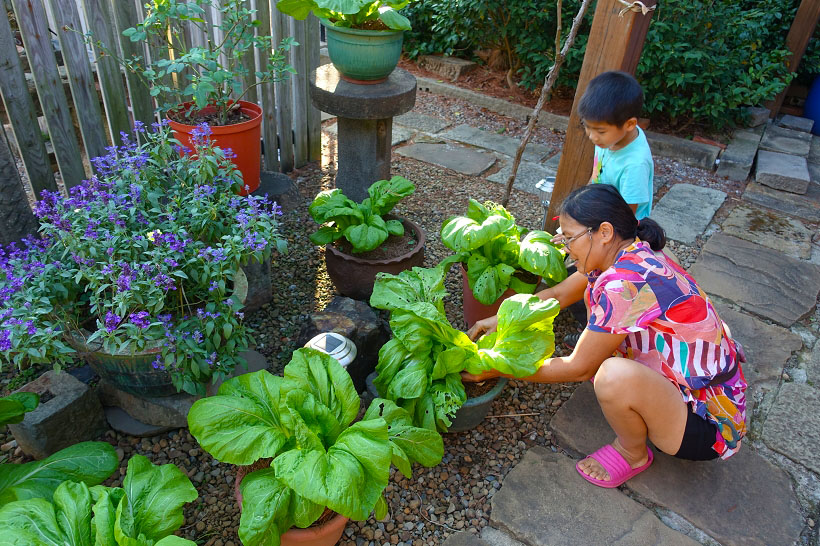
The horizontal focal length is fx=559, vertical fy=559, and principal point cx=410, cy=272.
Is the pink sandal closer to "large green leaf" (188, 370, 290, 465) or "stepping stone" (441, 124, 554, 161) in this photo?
"large green leaf" (188, 370, 290, 465)

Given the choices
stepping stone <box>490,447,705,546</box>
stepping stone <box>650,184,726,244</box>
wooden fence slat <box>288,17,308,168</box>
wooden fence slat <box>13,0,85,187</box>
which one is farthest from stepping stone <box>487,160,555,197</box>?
wooden fence slat <box>13,0,85,187</box>

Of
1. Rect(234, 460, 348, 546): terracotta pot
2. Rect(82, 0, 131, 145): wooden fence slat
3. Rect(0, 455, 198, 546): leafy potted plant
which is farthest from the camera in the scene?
Rect(82, 0, 131, 145): wooden fence slat

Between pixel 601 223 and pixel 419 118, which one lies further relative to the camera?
pixel 419 118

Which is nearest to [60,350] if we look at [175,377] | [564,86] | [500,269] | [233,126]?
[175,377]

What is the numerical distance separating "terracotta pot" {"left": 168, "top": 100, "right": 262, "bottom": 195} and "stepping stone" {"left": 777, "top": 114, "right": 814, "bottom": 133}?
19.6 ft

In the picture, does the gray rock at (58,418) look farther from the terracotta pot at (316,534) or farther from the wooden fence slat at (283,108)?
the wooden fence slat at (283,108)

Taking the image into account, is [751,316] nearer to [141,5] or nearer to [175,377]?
[175,377]

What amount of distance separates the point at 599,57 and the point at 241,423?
2.44m

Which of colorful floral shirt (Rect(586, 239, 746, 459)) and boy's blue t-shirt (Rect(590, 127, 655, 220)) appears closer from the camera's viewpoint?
colorful floral shirt (Rect(586, 239, 746, 459))

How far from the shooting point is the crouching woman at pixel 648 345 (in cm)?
194

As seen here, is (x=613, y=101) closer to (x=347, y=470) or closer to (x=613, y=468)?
(x=613, y=468)

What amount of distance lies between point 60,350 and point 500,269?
1.79 m

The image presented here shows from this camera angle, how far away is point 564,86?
616 cm

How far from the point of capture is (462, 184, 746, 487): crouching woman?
1.94 meters
